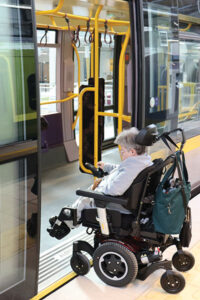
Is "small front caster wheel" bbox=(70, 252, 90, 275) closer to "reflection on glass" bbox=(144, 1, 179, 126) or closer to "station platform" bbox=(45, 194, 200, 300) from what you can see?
"station platform" bbox=(45, 194, 200, 300)

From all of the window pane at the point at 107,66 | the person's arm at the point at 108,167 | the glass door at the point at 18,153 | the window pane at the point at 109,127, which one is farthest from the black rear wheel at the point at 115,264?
the window pane at the point at 107,66

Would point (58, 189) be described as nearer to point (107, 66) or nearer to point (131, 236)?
point (131, 236)

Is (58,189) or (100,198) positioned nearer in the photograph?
(100,198)

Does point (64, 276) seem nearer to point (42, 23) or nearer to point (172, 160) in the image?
point (172, 160)

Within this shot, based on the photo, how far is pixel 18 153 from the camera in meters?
2.18

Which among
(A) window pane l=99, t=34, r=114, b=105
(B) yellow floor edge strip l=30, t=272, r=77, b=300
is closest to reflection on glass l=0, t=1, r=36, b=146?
(B) yellow floor edge strip l=30, t=272, r=77, b=300

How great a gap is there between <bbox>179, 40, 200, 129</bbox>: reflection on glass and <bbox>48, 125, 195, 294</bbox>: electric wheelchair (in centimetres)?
155

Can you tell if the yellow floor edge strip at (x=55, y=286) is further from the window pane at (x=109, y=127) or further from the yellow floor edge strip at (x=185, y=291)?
the window pane at (x=109, y=127)

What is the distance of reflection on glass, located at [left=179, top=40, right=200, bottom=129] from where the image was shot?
13.1ft

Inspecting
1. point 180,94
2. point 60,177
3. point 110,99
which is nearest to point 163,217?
point 180,94

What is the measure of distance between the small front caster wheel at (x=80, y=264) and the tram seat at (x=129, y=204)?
234 mm

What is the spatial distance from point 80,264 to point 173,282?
2.20ft

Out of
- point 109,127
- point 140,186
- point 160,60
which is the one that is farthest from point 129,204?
point 109,127

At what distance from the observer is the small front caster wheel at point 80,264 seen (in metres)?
2.74
